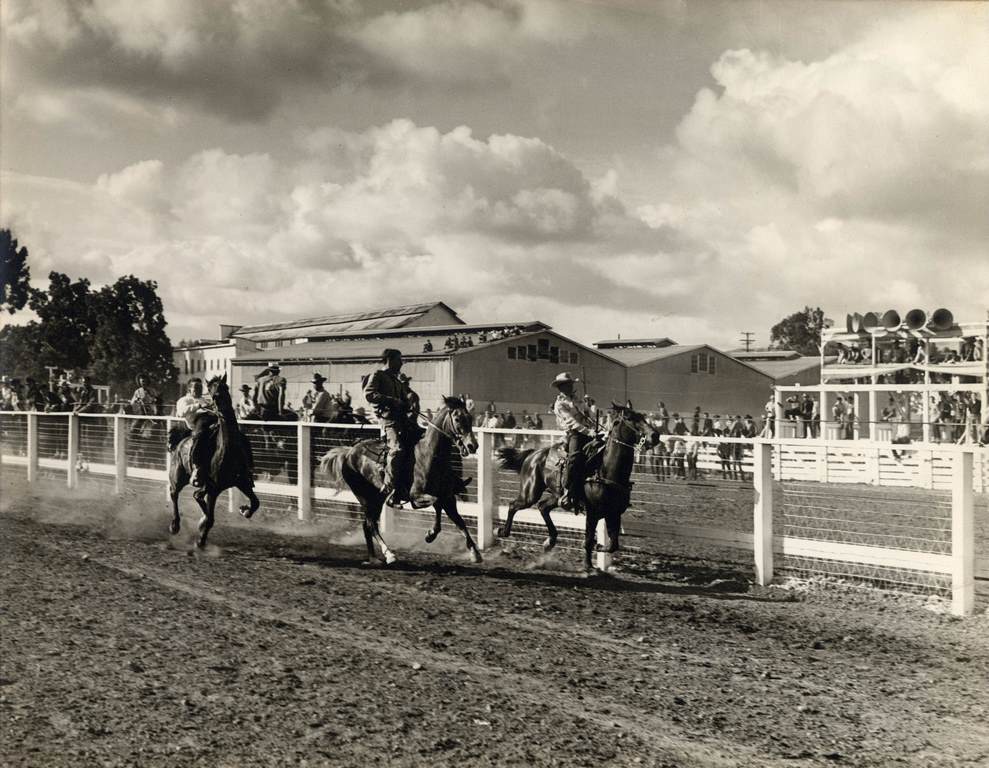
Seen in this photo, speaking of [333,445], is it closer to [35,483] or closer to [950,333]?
[35,483]

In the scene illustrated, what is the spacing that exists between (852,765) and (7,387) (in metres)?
19.8

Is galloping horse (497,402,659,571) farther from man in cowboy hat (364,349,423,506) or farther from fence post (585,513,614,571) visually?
man in cowboy hat (364,349,423,506)

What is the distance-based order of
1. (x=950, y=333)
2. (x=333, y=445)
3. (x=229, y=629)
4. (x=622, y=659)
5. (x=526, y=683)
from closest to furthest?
(x=526, y=683) < (x=622, y=659) < (x=229, y=629) < (x=333, y=445) < (x=950, y=333)

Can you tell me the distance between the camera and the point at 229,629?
5957mm

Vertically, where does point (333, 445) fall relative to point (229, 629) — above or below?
above

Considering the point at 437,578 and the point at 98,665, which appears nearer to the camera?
the point at 98,665

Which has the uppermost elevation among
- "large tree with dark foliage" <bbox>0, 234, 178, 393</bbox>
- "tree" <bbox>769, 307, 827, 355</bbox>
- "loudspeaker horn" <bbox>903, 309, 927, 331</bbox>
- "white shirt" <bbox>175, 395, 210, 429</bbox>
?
"tree" <bbox>769, 307, 827, 355</bbox>

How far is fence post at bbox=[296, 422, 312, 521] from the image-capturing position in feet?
39.1

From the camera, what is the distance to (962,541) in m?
6.79

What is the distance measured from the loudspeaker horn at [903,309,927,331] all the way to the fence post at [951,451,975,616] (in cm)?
722

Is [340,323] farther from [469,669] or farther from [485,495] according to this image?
[469,669]

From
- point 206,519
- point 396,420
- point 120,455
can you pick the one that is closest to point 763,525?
point 396,420

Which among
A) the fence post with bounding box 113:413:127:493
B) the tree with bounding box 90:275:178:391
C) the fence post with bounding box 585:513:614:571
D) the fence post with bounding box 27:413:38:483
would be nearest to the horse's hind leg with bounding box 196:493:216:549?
the tree with bounding box 90:275:178:391

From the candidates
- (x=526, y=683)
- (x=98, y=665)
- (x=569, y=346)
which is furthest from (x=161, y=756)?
(x=569, y=346)
